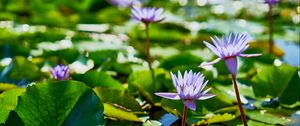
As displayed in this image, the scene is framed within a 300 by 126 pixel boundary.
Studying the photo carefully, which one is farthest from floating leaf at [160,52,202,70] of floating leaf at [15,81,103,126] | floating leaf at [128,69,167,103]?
floating leaf at [15,81,103,126]

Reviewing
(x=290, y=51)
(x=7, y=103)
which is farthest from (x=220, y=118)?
(x=290, y=51)

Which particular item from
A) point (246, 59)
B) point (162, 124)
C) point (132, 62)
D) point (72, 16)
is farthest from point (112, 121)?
point (72, 16)

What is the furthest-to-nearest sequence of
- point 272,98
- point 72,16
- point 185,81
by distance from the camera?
1. point 72,16
2. point 272,98
3. point 185,81

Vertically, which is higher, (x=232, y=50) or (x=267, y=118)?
(x=232, y=50)

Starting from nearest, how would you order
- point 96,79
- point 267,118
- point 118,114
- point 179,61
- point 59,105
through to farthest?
point 59,105 < point 118,114 < point 267,118 < point 96,79 < point 179,61

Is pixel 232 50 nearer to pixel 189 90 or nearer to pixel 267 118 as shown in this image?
pixel 189 90

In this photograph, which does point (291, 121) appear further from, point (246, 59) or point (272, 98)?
point (246, 59)

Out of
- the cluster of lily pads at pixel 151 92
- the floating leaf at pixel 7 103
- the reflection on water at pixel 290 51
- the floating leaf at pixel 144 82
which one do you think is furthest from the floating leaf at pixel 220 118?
the reflection on water at pixel 290 51
